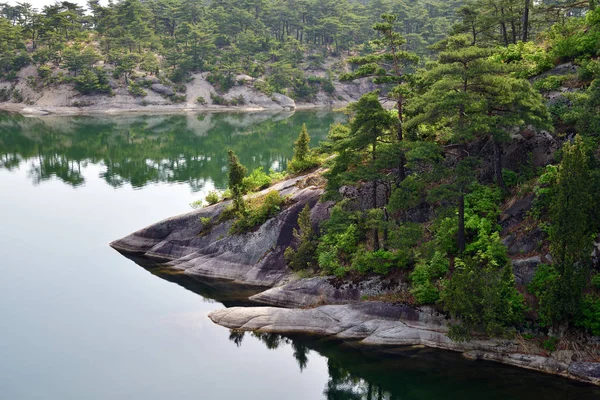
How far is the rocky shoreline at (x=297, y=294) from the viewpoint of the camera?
77.8ft

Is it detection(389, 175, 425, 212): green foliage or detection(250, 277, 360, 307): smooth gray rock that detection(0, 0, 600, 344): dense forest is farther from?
detection(250, 277, 360, 307): smooth gray rock

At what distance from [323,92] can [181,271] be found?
108 meters

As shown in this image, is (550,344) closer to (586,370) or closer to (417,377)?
(586,370)

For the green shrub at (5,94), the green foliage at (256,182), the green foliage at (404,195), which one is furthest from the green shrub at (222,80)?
the green foliage at (404,195)

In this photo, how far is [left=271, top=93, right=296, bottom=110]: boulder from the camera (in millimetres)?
127537

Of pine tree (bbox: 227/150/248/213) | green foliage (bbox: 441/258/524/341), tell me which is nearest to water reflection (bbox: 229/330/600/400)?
green foliage (bbox: 441/258/524/341)

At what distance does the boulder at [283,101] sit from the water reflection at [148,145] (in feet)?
47.2

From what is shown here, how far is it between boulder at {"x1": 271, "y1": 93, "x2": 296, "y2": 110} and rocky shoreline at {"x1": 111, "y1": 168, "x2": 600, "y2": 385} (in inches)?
3593

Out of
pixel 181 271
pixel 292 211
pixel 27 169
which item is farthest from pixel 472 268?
pixel 27 169

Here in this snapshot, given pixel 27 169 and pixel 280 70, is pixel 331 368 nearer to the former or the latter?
pixel 27 169

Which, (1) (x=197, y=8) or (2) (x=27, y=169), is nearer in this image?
(2) (x=27, y=169)

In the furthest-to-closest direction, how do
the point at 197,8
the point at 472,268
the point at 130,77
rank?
the point at 197,8 < the point at 130,77 < the point at 472,268

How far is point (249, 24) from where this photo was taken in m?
145

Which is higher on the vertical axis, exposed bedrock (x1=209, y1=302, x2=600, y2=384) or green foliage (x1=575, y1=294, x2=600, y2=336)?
green foliage (x1=575, y1=294, x2=600, y2=336)
